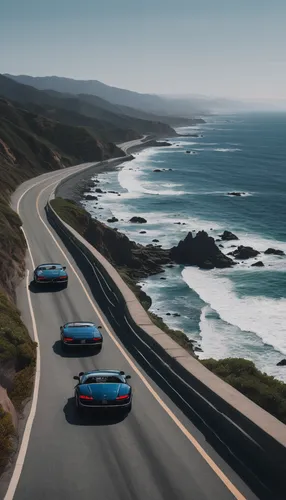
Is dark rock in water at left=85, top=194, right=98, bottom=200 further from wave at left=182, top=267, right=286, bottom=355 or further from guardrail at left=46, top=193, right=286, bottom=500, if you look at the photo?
guardrail at left=46, top=193, right=286, bottom=500

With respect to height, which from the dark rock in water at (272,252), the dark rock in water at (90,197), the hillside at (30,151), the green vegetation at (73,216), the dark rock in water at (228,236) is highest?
the hillside at (30,151)

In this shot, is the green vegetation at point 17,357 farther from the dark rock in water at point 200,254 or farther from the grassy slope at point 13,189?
the dark rock in water at point 200,254

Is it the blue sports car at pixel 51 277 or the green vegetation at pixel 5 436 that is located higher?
the green vegetation at pixel 5 436

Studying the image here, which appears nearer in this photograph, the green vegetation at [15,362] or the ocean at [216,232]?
the green vegetation at [15,362]

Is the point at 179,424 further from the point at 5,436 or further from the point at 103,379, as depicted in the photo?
the point at 5,436

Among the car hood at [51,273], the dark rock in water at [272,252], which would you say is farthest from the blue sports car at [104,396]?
the dark rock in water at [272,252]

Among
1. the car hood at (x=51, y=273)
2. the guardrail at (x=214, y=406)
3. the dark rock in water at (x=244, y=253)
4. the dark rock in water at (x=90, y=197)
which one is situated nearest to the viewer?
the guardrail at (x=214, y=406)
